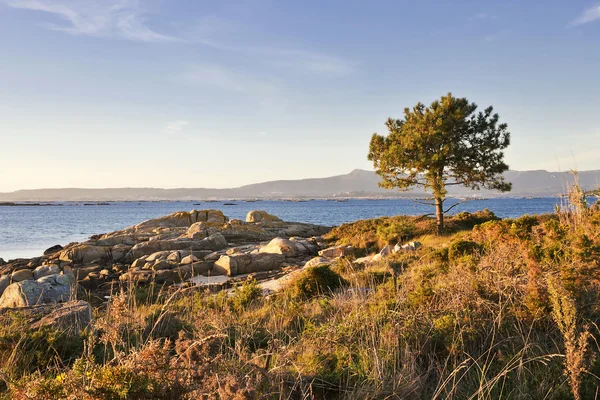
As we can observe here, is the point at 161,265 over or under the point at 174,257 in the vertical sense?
under

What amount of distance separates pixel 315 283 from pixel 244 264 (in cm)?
A: 856

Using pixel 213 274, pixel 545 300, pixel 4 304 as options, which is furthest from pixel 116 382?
pixel 213 274

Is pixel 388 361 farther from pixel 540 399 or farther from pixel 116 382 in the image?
pixel 116 382

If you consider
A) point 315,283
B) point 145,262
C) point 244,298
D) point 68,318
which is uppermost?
point 68,318

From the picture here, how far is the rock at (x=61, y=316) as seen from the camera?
6309 millimetres

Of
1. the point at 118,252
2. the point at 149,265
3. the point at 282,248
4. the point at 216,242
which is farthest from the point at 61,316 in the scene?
the point at 216,242

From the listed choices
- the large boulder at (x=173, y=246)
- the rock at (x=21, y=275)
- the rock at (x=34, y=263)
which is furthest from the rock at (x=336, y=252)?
the rock at (x=34, y=263)

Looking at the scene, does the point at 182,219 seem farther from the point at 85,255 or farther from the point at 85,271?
the point at 85,271

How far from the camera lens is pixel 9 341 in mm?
5578

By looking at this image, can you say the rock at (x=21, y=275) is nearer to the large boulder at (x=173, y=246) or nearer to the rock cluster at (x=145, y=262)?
the rock cluster at (x=145, y=262)

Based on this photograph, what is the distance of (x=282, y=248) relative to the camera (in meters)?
22.1

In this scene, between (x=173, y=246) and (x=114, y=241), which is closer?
(x=173, y=246)

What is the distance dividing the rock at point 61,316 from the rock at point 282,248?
1488cm

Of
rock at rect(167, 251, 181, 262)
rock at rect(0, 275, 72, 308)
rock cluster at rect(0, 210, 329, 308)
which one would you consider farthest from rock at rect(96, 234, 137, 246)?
rock at rect(0, 275, 72, 308)
